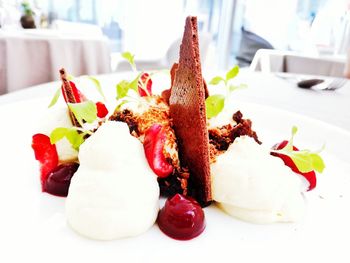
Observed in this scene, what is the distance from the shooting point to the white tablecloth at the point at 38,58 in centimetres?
226

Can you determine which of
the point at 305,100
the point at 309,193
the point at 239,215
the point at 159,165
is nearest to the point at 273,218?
the point at 239,215

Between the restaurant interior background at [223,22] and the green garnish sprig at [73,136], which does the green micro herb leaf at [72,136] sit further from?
the restaurant interior background at [223,22]

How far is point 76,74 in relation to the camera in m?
2.76

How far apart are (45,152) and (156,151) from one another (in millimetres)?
313

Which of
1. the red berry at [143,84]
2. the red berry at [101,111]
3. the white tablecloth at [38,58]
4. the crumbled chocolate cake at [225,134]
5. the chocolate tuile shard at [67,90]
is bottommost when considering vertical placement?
the white tablecloth at [38,58]

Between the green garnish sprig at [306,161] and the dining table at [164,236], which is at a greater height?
the green garnish sprig at [306,161]

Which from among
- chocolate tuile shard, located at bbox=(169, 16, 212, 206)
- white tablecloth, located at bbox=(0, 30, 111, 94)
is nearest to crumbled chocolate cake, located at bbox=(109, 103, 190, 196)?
chocolate tuile shard, located at bbox=(169, 16, 212, 206)

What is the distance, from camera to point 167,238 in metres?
0.66

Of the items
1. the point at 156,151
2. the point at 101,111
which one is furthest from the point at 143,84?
the point at 156,151

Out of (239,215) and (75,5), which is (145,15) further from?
(239,215)

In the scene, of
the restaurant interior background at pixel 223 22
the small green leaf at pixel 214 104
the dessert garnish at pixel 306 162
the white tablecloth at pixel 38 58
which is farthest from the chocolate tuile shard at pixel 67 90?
the restaurant interior background at pixel 223 22

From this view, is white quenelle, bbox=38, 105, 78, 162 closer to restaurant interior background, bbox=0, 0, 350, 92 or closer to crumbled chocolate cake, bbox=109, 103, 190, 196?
crumbled chocolate cake, bbox=109, 103, 190, 196

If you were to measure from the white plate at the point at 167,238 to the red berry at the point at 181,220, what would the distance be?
0.6 inches

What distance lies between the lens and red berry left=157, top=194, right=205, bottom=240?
0.66 meters
